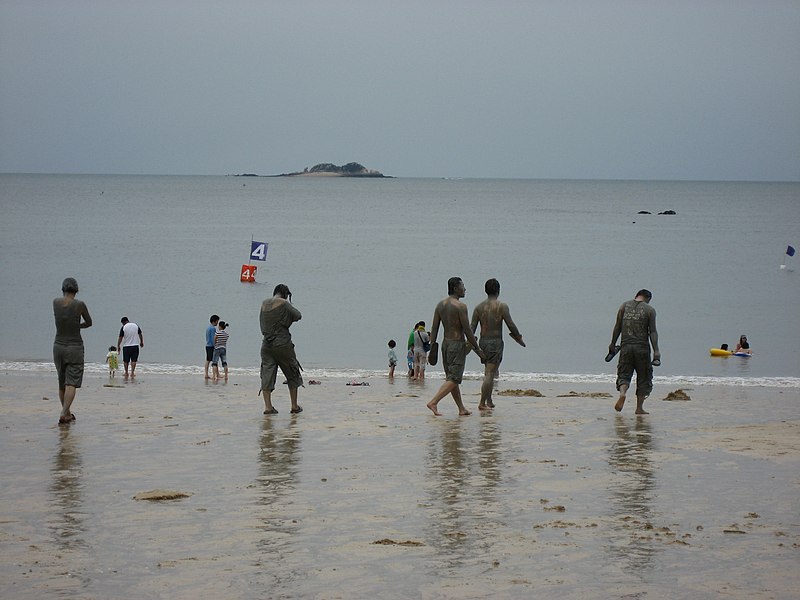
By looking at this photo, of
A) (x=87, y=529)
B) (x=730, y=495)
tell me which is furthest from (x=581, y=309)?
(x=87, y=529)

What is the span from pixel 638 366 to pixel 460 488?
16.2 ft

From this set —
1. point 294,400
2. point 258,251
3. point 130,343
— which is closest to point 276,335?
point 294,400

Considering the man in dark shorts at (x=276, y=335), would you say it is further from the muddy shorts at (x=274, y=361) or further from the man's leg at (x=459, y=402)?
the man's leg at (x=459, y=402)

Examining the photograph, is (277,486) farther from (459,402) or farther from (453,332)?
(459,402)

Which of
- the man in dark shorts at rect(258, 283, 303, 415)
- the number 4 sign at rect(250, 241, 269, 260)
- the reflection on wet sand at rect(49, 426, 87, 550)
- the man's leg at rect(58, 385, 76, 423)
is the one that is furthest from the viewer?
the number 4 sign at rect(250, 241, 269, 260)

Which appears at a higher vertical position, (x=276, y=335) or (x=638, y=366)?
(x=276, y=335)

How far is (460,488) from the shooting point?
8891mm

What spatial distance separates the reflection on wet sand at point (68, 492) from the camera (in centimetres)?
736

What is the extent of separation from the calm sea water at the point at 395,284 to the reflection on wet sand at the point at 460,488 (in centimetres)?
1136

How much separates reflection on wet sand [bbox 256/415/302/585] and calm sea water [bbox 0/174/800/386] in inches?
453

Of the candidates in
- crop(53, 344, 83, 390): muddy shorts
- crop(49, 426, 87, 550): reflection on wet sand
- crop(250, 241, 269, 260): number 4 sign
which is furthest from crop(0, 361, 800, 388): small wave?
crop(250, 241, 269, 260): number 4 sign

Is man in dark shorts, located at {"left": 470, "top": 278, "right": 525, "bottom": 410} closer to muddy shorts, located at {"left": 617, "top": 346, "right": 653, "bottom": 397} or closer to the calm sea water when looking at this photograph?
muddy shorts, located at {"left": 617, "top": 346, "right": 653, "bottom": 397}

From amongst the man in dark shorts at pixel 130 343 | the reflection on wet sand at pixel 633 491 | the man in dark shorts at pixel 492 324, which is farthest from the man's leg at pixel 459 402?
the man in dark shorts at pixel 130 343

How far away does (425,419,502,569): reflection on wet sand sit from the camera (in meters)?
7.22
